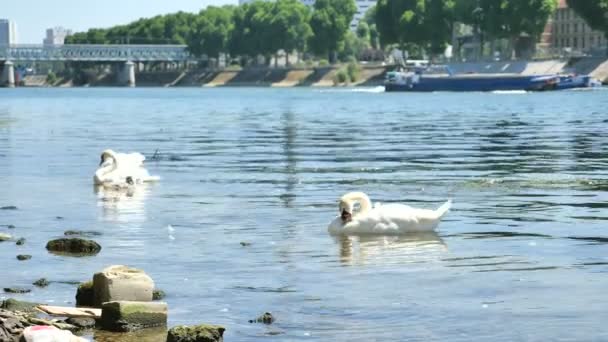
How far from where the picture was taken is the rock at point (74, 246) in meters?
22.2

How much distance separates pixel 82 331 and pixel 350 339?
9.24 ft

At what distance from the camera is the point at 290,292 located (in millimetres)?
18203

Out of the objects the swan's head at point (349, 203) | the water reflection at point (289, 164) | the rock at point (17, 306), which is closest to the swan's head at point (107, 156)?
the water reflection at point (289, 164)

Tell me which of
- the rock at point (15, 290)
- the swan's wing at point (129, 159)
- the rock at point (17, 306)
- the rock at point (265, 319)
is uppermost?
the rock at point (17, 306)

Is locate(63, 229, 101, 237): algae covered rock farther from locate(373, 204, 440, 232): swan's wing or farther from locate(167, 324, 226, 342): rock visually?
locate(167, 324, 226, 342): rock

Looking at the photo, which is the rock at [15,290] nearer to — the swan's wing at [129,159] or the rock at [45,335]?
the rock at [45,335]

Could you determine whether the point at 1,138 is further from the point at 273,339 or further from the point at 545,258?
the point at 273,339

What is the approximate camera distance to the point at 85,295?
17141 millimetres

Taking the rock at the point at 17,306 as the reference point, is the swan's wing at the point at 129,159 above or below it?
below

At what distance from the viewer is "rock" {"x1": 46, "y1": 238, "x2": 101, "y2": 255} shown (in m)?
22.2

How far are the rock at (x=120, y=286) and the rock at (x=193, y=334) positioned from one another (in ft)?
6.31

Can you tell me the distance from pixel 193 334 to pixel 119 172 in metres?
20.5

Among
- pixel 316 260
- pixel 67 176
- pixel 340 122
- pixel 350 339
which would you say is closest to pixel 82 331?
pixel 350 339

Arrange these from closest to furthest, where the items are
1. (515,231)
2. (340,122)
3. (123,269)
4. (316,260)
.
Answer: (123,269) → (316,260) → (515,231) → (340,122)
